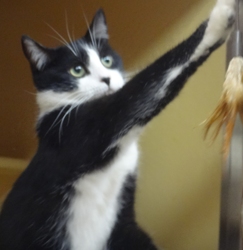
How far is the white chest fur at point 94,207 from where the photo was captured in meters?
0.79

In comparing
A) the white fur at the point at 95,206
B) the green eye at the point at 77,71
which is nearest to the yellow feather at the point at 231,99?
the white fur at the point at 95,206

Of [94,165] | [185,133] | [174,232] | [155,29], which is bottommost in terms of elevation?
[174,232]

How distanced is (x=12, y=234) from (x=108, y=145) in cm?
30

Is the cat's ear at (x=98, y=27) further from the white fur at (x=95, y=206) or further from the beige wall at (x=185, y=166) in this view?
the white fur at (x=95, y=206)

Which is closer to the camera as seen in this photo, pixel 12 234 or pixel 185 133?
pixel 12 234

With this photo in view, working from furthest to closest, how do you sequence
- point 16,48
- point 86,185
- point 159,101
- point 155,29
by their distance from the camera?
point 16,48, point 155,29, point 86,185, point 159,101

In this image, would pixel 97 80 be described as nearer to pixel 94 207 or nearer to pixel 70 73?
pixel 70 73

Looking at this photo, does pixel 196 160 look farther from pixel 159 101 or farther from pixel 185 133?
pixel 159 101

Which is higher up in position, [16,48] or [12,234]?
[16,48]

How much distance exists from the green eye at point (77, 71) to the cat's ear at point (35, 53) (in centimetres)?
7

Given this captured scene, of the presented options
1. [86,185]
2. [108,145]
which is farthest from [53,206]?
[108,145]

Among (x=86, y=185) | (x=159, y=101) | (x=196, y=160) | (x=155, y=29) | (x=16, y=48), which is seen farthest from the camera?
(x=16, y=48)

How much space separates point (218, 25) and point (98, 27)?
0.42 m

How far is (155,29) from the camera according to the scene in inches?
42.6
